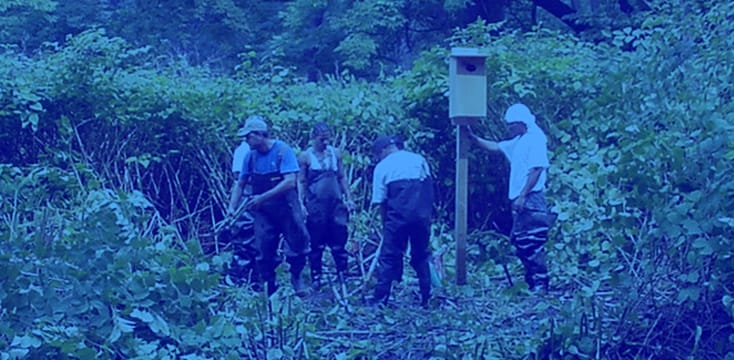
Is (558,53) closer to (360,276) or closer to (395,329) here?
(360,276)

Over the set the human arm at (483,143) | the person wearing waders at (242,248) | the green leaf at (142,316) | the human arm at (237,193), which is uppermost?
the human arm at (483,143)

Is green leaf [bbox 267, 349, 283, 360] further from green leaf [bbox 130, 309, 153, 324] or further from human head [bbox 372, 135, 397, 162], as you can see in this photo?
human head [bbox 372, 135, 397, 162]

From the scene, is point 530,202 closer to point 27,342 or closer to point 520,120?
point 520,120

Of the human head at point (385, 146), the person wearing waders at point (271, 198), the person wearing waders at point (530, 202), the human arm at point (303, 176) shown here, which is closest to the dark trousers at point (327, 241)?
the human arm at point (303, 176)

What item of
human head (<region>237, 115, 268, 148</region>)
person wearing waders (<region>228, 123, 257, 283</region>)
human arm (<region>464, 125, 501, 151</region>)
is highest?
human head (<region>237, 115, 268, 148</region>)

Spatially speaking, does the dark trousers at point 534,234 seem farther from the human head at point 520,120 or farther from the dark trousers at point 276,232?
the dark trousers at point 276,232

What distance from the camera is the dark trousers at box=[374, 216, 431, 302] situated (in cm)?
771

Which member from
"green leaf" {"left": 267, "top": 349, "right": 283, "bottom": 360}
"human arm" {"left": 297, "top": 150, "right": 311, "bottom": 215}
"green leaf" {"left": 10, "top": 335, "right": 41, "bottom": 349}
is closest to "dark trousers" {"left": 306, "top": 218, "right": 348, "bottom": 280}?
"human arm" {"left": 297, "top": 150, "right": 311, "bottom": 215}

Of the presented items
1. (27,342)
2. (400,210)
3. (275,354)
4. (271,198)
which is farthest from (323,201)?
(27,342)

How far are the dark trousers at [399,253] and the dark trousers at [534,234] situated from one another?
84 centimetres

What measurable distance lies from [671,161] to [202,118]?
18.5ft

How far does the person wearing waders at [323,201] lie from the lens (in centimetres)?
874

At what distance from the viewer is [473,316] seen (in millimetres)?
7320

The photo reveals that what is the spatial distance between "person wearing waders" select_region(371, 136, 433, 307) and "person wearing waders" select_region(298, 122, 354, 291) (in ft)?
2.94
